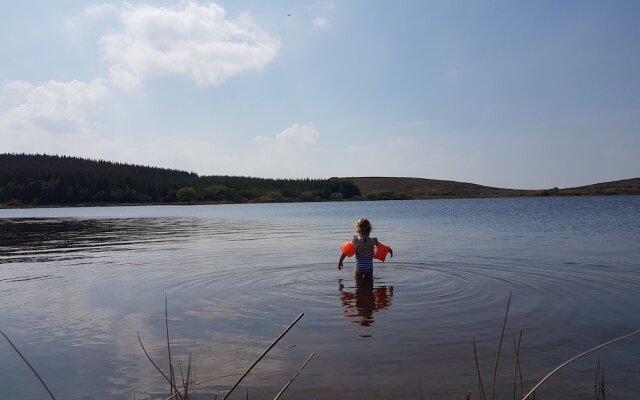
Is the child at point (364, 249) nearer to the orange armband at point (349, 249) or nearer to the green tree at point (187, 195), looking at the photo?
the orange armband at point (349, 249)

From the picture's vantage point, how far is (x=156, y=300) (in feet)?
38.8

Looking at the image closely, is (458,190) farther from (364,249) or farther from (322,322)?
(322,322)

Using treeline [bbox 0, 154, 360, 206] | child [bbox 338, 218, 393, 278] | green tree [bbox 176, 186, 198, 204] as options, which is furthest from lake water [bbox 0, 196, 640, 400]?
green tree [bbox 176, 186, 198, 204]

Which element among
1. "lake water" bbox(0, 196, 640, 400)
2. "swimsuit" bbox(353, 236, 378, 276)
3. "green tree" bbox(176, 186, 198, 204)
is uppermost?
"green tree" bbox(176, 186, 198, 204)

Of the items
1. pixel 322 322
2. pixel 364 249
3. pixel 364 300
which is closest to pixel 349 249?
pixel 364 249

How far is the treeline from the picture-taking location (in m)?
138

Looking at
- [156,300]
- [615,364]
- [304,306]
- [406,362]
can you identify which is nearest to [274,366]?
[406,362]

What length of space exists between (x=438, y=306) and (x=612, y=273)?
734 cm

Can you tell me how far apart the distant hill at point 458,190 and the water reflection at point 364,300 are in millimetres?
134985

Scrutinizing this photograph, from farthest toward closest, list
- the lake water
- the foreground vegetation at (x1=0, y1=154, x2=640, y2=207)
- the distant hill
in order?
the foreground vegetation at (x1=0, y1=154, x2=640, y2=207) → the distant hill → the lake water

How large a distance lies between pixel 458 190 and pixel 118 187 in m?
112

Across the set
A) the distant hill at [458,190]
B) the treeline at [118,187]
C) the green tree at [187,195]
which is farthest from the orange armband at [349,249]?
the green tree at [187,195]

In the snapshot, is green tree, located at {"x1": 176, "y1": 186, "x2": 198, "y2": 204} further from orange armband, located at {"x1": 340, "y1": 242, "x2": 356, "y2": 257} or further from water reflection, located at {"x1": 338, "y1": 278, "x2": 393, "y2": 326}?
water reflection, located at {"x1": 338, "y1": 278, "x2": 393, "y2": 326}

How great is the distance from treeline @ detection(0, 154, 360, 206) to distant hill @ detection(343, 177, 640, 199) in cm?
1864
